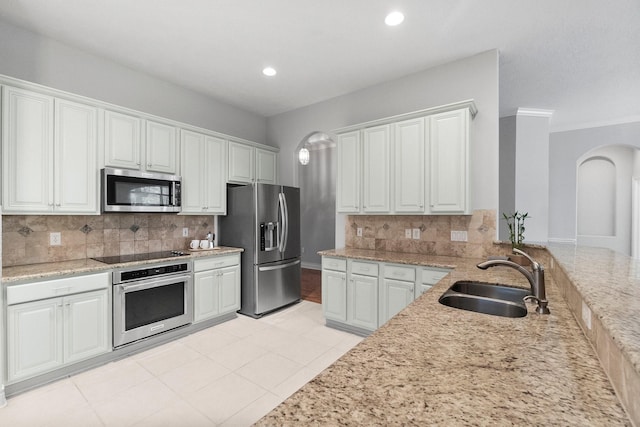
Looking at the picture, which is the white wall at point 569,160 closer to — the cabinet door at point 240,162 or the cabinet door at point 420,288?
the cabinet door at point 420,288

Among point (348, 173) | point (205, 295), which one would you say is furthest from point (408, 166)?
point (205, 295)

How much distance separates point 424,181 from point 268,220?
1986 millimetres

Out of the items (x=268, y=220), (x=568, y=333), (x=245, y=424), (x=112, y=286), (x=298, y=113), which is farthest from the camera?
(x=298, y=113)

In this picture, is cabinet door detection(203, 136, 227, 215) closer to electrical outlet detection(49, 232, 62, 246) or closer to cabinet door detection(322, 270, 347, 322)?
electrical outlet detection(49, 232, 62, 246)

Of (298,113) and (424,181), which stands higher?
(298,113)

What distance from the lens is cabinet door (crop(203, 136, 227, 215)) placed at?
3738 mm

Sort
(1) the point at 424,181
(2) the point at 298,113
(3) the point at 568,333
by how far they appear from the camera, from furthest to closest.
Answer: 1. (2) the point at 298,113
2. (1) the point at 424,181
3. (3) the point at 568,333

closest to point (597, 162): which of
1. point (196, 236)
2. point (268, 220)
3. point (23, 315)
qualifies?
point (268, 220)

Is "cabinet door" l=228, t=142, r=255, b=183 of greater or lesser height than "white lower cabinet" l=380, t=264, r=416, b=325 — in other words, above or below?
above

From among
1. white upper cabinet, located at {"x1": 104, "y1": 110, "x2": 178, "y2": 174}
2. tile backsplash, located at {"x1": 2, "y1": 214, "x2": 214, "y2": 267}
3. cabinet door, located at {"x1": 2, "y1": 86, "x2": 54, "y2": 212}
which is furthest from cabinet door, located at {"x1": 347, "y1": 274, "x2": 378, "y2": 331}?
cabinet door, located at {"x1": 2, "y1": 86, "x2": 54, "y2": 212}

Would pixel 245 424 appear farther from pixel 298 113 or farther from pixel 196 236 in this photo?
pixel 298 113

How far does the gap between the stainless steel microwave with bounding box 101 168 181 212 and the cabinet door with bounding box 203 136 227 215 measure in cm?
44

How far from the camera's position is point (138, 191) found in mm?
3010

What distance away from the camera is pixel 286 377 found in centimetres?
243
